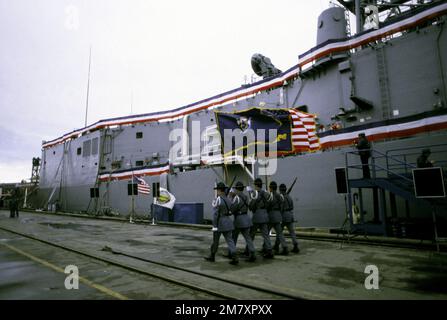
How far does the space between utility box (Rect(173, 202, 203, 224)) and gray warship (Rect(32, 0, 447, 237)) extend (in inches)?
25.0

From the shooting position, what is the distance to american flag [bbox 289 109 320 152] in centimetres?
1161

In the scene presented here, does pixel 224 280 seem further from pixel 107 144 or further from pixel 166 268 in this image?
pixel 107 144

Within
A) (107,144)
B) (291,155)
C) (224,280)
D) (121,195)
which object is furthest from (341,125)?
(107,144)

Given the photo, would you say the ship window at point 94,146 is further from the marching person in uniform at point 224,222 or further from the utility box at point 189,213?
the marching person in uniform at point 224,222

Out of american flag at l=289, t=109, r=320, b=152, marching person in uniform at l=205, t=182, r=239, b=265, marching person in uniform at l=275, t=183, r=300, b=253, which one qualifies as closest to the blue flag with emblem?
american flag at l=289, t=109, r=320, b=152

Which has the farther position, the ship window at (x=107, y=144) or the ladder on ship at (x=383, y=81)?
the ship window at (x=107, y=144)

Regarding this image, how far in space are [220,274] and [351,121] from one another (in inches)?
402

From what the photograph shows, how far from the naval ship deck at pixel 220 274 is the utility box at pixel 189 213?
7153 millimetres

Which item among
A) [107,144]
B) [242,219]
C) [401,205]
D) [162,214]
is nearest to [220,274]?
[242,219]

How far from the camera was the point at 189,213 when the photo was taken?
15641mm

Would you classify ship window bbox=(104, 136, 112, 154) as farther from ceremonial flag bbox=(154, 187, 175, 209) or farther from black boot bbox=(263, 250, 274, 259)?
black boot bbox=(263, 250, 274, 259)

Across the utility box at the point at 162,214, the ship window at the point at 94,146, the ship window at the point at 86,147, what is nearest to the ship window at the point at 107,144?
the ship window at the point at 94,146

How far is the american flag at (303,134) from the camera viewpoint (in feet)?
38.1

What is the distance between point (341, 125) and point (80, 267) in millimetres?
11646
